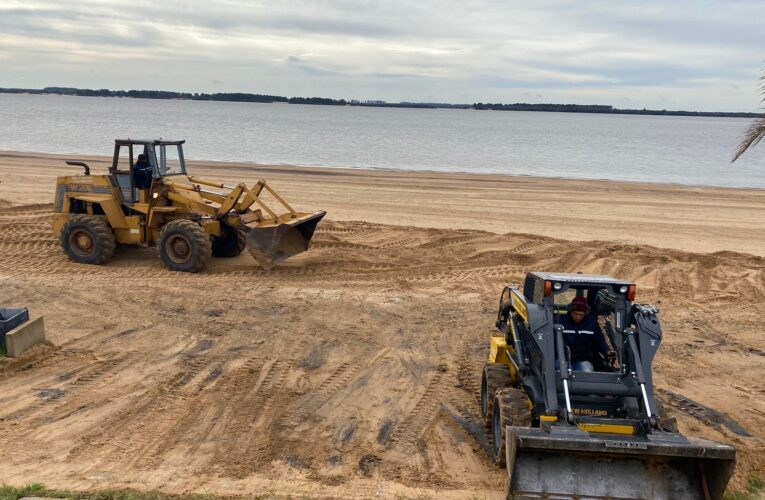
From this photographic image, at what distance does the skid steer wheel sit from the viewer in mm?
5781

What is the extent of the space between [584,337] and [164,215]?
9.52 meters

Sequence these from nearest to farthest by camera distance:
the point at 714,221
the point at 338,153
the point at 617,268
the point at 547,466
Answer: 1. the point at 547,466
2. the point at 617,268
3. the point at 714,221
4. the point at 338,153

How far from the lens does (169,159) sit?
1395 centimetres

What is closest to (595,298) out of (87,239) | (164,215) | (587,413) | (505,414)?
(587,413)

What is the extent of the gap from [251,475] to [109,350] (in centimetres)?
407

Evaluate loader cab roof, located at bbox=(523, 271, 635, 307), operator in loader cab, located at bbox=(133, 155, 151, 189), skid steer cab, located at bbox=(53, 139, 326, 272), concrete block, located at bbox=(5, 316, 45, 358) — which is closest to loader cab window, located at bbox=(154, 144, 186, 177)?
skid steer cab, located at bbox=(53, 139, 326, 272)

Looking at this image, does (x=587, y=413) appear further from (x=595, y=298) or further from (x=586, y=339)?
(x=595, y=298)

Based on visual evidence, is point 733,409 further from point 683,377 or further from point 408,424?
point 408,424

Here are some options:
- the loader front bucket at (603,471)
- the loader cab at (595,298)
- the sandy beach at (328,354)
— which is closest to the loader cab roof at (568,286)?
the loader cab at (595,298)

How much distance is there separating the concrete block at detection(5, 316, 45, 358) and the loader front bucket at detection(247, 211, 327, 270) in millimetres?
4348

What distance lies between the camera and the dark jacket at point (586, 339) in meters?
6.32

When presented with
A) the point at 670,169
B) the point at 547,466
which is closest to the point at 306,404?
the point at 547,466

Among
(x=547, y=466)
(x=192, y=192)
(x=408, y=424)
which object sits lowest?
(x=408, y=424)

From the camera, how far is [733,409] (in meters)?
7.93
